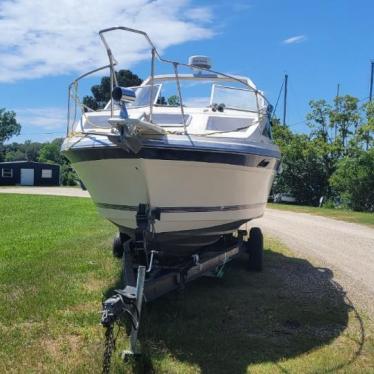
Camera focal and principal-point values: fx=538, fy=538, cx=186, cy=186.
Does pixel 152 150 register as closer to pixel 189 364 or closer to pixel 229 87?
pixel 189 364

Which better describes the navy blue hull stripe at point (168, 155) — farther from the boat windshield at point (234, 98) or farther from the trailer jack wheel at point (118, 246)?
the trailer jack wheel at point (118, 246)

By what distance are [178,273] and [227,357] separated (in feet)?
3.76

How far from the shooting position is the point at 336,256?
31.8ft

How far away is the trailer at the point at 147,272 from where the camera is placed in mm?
4410

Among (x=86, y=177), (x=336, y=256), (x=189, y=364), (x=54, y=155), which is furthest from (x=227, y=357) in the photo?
(x=54, y=155)

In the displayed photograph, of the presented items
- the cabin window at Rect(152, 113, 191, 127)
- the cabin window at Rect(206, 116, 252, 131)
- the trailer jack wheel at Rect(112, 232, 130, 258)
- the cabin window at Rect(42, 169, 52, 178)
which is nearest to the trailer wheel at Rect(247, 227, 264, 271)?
the cabin window at Rect(206, 116, 252, 131)

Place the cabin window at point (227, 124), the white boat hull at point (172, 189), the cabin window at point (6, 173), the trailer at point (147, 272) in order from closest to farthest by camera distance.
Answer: the trailer at point (147, 272)
the white boat hull at point (172, 189)
the cabin window at point (227, 124)
the cabin window at point (6, 173)

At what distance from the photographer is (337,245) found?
11.1 meters

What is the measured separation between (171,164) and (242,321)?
1842 millimetres

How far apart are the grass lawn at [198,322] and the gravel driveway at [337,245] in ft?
1.07

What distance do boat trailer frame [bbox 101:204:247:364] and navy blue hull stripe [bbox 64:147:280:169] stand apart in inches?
22.5

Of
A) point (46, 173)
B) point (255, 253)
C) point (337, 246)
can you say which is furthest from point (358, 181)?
point (46, 173)

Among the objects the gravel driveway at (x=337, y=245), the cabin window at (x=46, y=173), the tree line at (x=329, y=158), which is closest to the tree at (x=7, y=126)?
the cabin window at (x=46, y=173)

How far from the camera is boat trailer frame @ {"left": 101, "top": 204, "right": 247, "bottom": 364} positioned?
14.7 feet
